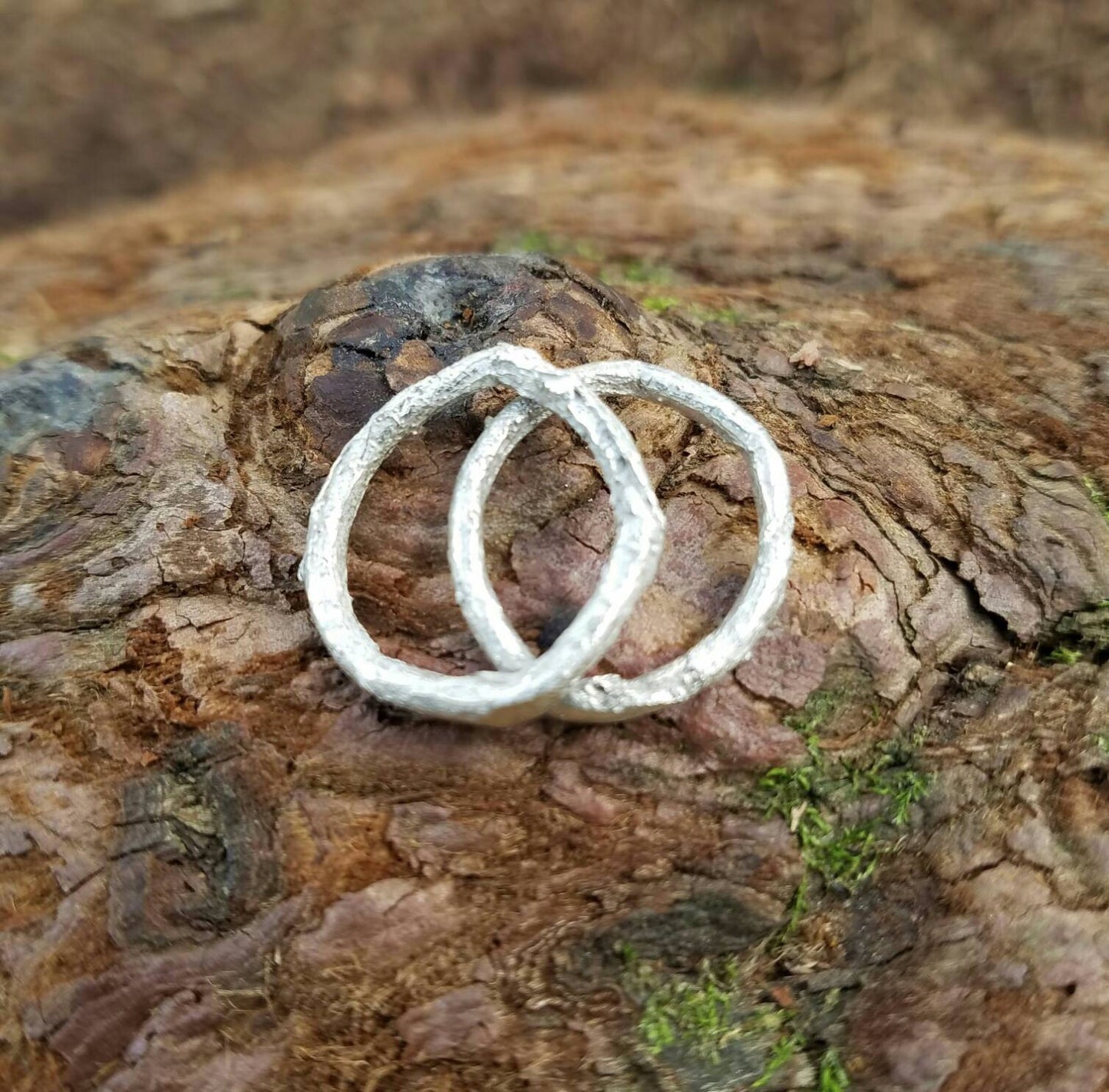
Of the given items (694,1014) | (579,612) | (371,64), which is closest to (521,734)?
(579,612)

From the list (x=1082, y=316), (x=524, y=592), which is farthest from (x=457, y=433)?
(x=1082, y=316)

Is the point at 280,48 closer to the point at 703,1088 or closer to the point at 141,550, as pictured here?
the point at 141,550

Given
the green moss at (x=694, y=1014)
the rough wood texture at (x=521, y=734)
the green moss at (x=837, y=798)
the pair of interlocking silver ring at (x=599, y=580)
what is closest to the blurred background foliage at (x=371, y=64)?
the rough wood texture at (x=521, y=734)

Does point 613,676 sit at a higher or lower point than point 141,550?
lower

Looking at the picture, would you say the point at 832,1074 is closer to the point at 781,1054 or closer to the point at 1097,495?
the point at 781,1054

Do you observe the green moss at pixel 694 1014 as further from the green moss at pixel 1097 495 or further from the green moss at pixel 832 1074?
the green moss at pixel 1097 495
